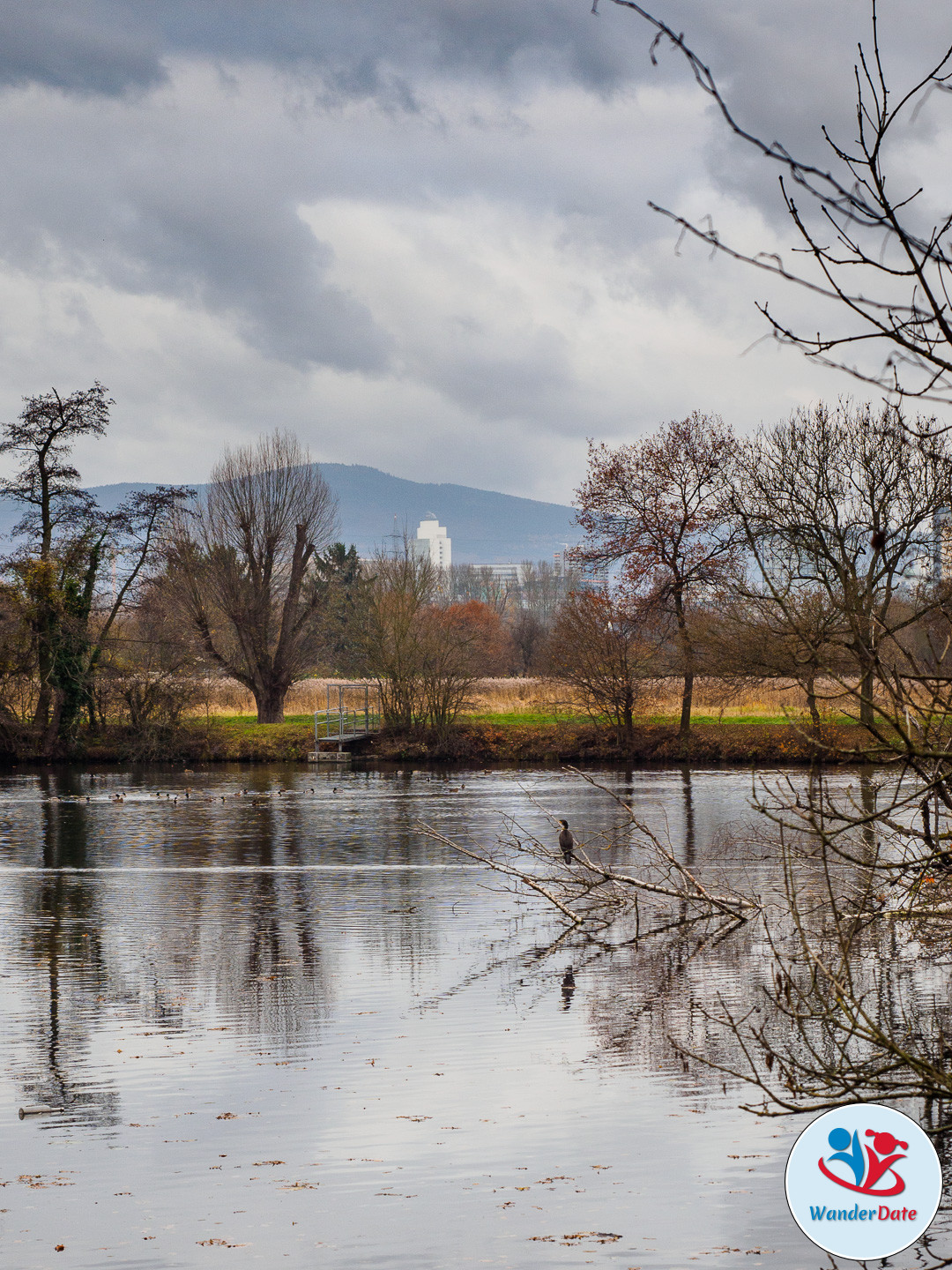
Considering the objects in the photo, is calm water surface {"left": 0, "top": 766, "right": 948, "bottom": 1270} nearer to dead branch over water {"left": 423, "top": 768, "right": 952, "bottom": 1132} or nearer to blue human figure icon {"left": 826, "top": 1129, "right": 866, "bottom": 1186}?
dead branch over water {"left": 423, "top": 768, "right": 952, "bottom": 1132}

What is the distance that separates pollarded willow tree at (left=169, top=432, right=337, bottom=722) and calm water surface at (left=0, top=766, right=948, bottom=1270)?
89.7 feet

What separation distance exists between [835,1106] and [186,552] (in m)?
40.5

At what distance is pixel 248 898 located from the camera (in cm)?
1559

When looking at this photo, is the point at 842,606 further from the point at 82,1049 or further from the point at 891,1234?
the point at 82,1049

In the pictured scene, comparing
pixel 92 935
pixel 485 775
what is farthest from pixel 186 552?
pixel 92 935

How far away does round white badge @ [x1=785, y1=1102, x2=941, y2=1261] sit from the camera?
4.38 meters

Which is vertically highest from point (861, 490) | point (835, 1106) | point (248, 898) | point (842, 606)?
point (861, 490)

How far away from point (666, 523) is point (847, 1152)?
33695 millimetres

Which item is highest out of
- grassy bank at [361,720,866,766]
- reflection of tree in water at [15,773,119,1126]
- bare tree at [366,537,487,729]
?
bare tree at [366,537,487,729]

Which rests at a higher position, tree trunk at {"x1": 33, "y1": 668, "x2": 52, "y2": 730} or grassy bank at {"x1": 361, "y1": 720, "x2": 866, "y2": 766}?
tree trunk at {"x1": 33, "y1": 668, "x2": 52, "y2": 730}

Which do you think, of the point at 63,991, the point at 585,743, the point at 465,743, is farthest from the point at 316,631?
the point at 63,991

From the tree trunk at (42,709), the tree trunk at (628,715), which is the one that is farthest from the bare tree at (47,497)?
the tree trunk at (628,715)

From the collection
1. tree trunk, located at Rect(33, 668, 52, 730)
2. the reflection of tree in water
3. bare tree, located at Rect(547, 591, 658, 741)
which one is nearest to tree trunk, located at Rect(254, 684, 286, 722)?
tree trunk, located at Rect(33, 668, 52, 730)

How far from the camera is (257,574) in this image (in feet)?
146
